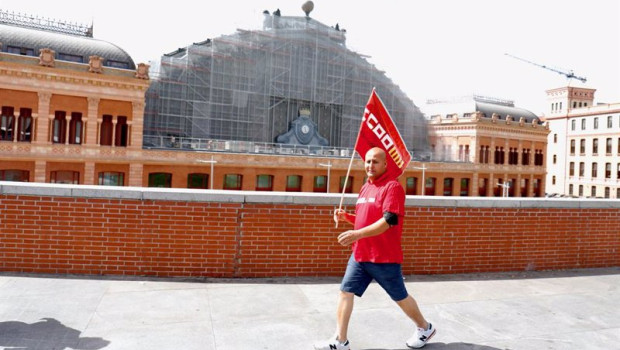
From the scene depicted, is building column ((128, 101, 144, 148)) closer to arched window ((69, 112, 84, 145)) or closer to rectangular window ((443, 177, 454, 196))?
arched window ((69, 112, 84, 145))

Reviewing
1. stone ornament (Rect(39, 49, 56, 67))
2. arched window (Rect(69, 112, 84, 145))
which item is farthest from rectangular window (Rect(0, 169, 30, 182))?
stone ornament (Rect(39, 49, 56, 67))

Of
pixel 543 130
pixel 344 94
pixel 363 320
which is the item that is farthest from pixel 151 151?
pixel 543 130

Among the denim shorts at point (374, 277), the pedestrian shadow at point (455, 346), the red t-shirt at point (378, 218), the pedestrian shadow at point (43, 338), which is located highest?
the red t-shirt at point (378, 218)

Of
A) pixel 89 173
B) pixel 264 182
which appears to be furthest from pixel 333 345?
pixel 264 182

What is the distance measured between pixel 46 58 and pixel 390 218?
3672 centimetres

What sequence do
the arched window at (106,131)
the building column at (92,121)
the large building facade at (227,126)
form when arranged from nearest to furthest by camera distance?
1. the large building facade at (227,126)
2. the building column at (92,121)
3. the arched window at (106,131)

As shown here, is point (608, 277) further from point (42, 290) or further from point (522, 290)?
point (42, 290)

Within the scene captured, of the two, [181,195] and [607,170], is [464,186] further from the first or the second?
[181,195]

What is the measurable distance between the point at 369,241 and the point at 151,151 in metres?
35.8

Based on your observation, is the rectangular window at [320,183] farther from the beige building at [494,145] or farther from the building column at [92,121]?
Result: the beige building at [494,145]

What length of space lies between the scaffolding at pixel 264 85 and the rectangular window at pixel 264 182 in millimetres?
7618

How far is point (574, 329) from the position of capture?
18.9 ft

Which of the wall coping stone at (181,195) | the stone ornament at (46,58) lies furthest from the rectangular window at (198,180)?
the wall coping stone at (181,195)

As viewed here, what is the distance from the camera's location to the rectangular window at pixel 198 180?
4006 cm
